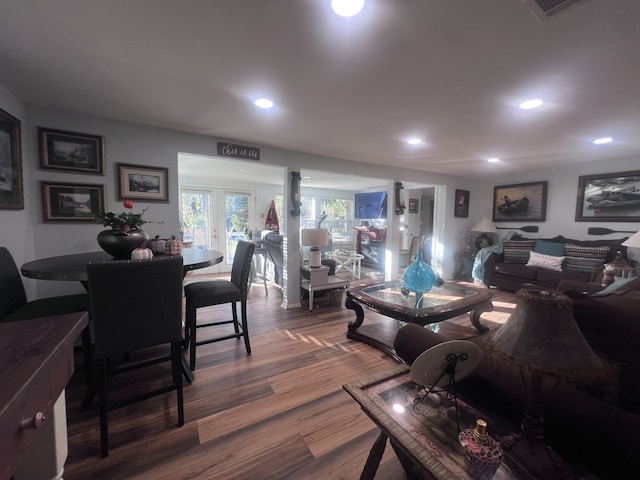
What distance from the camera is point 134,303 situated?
4.74 ft

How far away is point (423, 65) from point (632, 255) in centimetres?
456

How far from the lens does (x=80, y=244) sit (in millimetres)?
2395

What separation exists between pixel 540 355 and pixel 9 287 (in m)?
2.72

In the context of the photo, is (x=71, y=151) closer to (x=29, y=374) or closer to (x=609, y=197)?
(x=29, y=374)

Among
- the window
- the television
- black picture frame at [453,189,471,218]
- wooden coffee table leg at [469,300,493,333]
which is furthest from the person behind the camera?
the window

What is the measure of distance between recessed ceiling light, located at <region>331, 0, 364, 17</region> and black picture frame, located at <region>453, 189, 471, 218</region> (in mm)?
5023

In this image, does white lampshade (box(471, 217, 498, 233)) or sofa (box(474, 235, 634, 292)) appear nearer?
sofa (box(474, 235, 634, 292))

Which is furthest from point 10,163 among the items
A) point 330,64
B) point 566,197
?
point 566,197

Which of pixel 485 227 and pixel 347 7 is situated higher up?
pixel 347 7

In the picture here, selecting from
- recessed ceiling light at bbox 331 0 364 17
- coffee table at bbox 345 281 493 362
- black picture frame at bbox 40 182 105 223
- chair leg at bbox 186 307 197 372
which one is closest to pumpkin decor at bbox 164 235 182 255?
chair leg at bbox 186 307 197 372

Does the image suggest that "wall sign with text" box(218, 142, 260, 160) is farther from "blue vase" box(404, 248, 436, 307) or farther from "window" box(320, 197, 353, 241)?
"window" box(320, 197, 353, 241)

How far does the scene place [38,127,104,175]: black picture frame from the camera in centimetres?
220

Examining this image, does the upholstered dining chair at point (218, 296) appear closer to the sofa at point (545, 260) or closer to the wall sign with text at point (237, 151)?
the wall sign with text at point (237, 151)

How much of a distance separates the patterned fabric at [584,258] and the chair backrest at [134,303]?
17.1 ft
